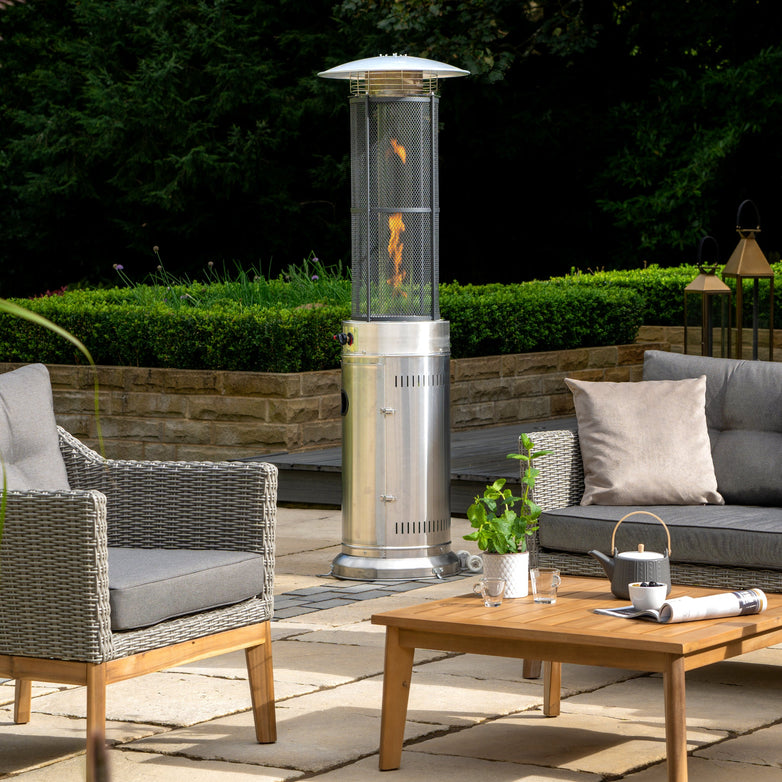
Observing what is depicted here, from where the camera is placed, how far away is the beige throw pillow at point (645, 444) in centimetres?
528

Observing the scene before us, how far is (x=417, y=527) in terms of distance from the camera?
21.2ft

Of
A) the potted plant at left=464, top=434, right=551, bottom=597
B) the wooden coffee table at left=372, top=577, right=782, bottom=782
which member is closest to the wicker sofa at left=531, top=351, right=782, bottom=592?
the wooden coffee table at left=372, top=577, right=782, bottom=782

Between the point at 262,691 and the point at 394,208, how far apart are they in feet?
9.81

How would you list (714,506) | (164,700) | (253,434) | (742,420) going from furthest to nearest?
(253,434) < (742,420) < (714,506) < (164,700)

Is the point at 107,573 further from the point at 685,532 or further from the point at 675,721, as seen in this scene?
the point at 685,532

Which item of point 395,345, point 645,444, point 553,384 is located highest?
point 395,345

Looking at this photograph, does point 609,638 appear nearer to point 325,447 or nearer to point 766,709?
point 766,709

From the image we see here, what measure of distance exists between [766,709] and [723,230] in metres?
13.7

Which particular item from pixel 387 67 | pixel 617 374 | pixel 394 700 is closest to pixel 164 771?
pixel 394 700

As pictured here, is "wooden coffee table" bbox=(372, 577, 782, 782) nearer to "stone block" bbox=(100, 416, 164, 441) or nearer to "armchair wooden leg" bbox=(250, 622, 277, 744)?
"armchair wooden leg" bbox=(250, 622, 277, 744)

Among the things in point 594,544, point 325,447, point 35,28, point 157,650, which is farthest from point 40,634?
point 35,28

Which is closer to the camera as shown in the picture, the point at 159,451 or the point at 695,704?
the point at 695,704

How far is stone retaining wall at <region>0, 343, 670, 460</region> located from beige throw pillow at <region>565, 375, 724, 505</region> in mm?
3889

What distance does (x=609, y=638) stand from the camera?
3578 mm
